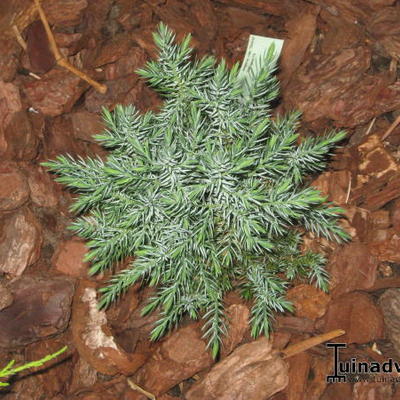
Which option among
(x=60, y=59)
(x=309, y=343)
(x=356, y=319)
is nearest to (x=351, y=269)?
(x=356, y=319)

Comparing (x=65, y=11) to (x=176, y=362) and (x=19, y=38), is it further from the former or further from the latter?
(x=176, y=362)

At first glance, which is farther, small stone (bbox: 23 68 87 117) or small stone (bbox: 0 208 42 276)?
small stone (bbox: 23 68 87 117)

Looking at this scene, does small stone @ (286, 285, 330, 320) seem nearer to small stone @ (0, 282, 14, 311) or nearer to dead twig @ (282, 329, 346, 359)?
dead twig @ (282, 329, 346, 359)

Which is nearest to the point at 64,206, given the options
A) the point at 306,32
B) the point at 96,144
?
the point at 96,144

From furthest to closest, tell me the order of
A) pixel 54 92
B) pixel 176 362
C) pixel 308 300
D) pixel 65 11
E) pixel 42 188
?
1. pixel 65 11
2. pixel 54 92
3. pixel 42 188
4. pixel 308 300
5. pixel 176 362

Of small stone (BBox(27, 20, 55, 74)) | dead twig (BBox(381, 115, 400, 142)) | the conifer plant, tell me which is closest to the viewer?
the conifer plant

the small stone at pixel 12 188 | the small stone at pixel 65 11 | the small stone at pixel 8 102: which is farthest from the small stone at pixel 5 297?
the small stone at pixel 65 11

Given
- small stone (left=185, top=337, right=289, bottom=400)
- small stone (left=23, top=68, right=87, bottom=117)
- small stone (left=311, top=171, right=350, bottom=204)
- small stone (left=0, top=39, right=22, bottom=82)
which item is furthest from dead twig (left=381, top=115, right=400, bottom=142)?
small stone (left=0, top=39, right=22, bottom=82)
